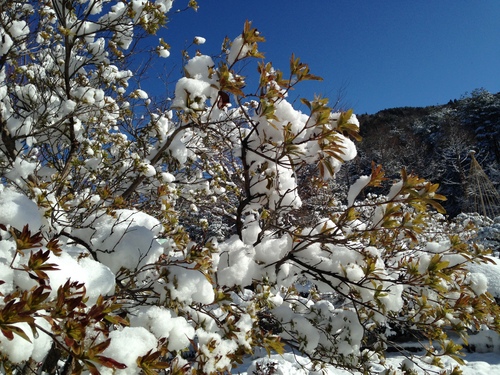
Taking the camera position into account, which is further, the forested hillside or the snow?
the forested hillside

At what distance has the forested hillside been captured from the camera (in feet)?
72.3

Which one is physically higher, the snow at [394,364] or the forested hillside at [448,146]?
the forested hillside at [448,146]

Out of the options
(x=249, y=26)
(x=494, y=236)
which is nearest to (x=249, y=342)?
(x=249, y=26)

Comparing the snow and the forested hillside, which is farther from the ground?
the forested hillside

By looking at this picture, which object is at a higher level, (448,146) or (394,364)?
(448,146)

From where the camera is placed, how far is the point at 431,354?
1807 millimetres

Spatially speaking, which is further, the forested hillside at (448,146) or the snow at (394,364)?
the forested hillside at (448,146)

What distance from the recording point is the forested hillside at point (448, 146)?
2205 centimetres

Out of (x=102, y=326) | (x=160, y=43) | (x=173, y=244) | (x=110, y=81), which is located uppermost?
(x=160, y=43)

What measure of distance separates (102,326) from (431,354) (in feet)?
5.54

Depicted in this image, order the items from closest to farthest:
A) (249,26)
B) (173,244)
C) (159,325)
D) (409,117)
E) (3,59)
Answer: (159,325), (249,26), (173,244), (3,59), (409,117)

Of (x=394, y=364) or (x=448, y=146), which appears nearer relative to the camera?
(x=394, y=364)

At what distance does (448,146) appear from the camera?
24094mm

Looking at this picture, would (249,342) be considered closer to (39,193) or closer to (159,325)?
(159,325)
